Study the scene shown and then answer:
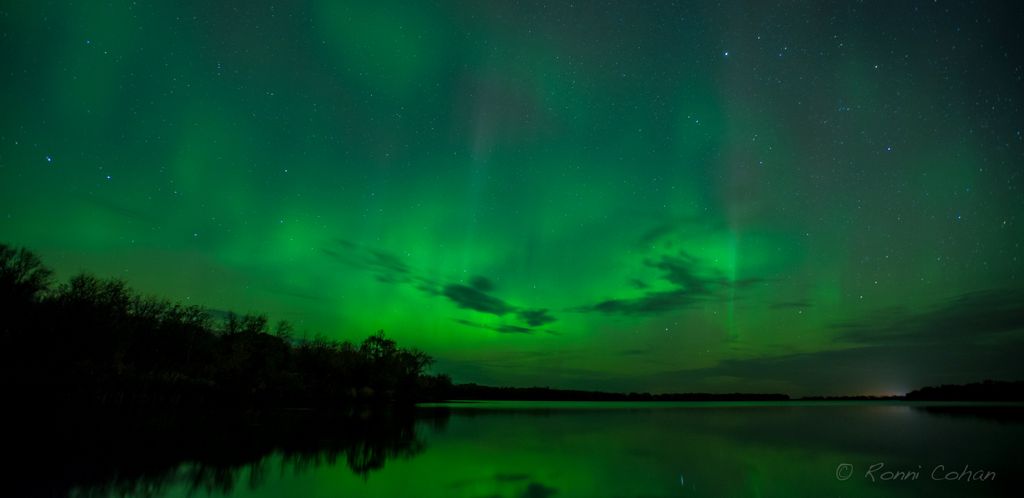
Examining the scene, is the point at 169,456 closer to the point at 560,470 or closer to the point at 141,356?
the point at 560,470

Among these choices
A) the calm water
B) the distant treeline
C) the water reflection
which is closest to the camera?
the water reflection

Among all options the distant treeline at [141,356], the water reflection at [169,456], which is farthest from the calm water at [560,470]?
the distant treeline at [141,356]

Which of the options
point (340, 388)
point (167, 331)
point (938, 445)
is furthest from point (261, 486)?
point (340, 388)

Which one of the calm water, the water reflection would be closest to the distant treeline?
the water reflection

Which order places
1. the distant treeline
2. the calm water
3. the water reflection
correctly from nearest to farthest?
the water reflection < the calm water < the distant treeline

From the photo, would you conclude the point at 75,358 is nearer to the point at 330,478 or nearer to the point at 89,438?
the point at 89,438

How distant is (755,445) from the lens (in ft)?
108

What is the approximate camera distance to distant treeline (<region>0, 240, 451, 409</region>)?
139 ft

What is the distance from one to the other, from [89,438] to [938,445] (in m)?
48.3

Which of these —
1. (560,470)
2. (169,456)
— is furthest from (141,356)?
(560,470)

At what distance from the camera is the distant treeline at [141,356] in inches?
1665

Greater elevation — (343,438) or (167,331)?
(167,331)

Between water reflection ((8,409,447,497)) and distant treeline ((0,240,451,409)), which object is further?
distant treeline ((0,240,451,409))

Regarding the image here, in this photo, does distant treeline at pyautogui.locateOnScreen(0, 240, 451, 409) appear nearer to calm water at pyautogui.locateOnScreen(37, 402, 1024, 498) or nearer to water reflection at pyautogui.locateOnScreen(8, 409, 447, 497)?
water reflection at pyautogui.locateOnScreen(8, 409, 447, 497)
